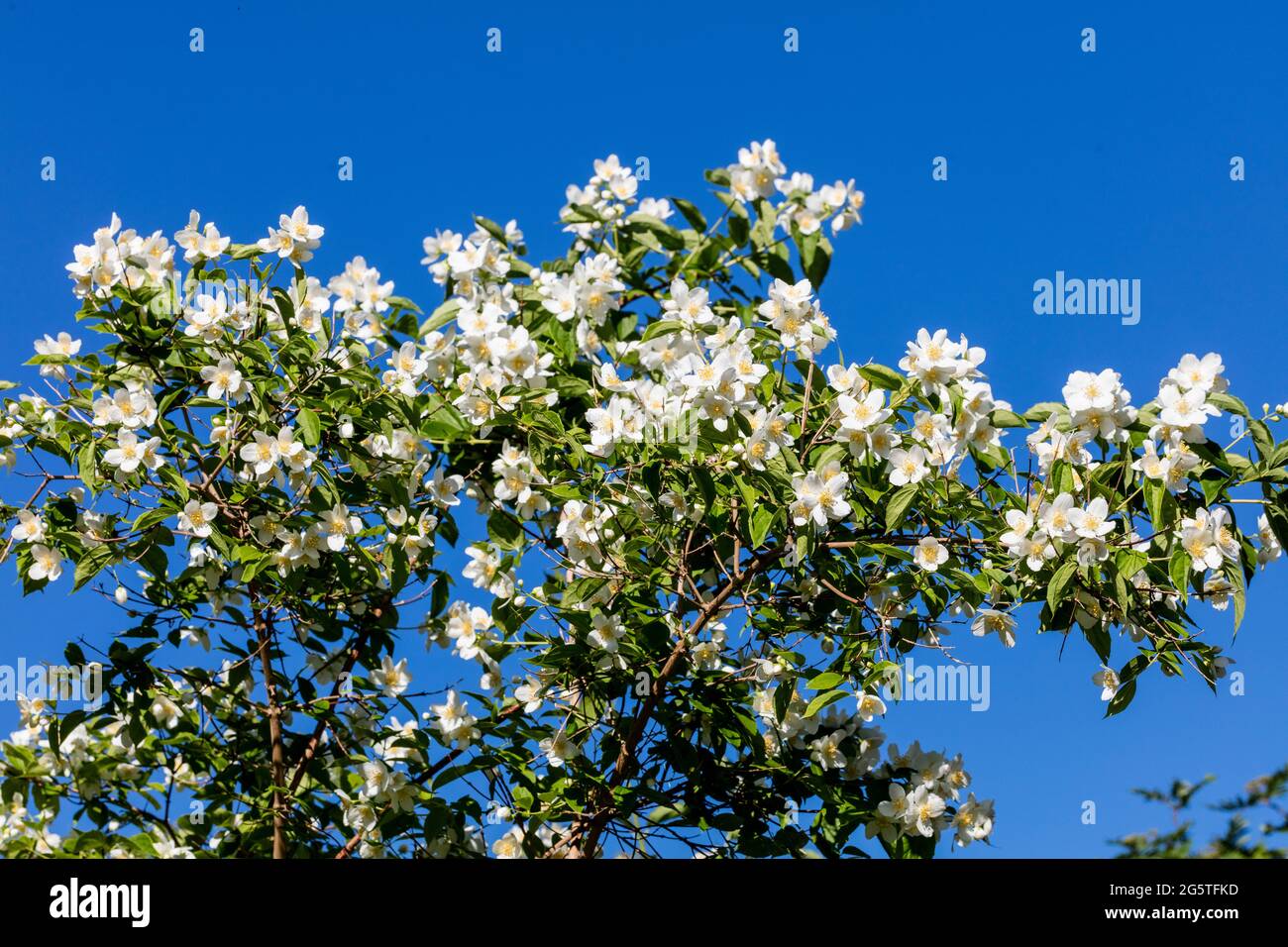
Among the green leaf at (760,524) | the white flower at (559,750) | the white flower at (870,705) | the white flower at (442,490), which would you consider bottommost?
the white flower at (559,750)

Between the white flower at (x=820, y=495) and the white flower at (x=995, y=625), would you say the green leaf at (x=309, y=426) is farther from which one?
the white flower at (x=995, y=625)

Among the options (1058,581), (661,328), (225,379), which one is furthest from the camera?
(225,379)

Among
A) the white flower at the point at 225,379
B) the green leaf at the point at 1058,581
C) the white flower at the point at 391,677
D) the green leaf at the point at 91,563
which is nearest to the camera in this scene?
the green leaf at the point at 1058,581

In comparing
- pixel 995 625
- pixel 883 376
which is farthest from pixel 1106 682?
pixel 883 376

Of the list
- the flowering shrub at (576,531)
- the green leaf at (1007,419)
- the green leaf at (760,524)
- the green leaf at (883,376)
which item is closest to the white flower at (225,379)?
the flowering shrub at (576,531)

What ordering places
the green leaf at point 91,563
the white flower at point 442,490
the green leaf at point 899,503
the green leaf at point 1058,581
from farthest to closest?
the white flower at point 442,490 → the green leaf at point 91,563 → the green leaf at point 899,503 → the green leaf at point 1058,581

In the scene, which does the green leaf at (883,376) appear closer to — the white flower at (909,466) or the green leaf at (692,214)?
the white flower at (909,466)

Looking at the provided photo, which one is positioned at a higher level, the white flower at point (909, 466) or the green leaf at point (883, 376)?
the green leaf at point (883, 376)

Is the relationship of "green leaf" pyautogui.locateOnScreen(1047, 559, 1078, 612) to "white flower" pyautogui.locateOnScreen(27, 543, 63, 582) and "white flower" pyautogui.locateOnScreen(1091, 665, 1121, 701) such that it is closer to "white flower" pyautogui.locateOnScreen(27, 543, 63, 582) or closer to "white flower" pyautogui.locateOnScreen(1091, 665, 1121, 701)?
"white flower" pyautogui.locateOnScreen(1091, 665, 1121, 701)

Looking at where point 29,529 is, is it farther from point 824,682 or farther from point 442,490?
point 824,682

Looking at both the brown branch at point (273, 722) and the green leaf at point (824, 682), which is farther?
the brown branch at point (273, 722)

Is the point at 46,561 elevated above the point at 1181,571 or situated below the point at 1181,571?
above
